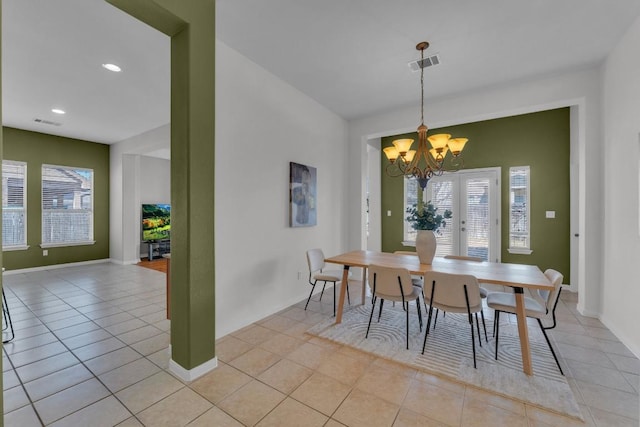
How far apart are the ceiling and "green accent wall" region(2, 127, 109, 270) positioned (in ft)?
6.58

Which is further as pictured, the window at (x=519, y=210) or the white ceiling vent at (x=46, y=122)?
the white ceiling vent at (x=46, y=122)

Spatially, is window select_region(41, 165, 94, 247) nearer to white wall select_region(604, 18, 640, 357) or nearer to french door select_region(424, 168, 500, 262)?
french door select_region(424, 168, 500, 262)

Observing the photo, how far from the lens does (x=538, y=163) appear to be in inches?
194

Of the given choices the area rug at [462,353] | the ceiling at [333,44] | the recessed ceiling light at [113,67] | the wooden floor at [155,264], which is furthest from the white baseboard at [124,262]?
the area rug at [462,353]

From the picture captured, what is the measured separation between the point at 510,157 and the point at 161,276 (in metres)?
6.89

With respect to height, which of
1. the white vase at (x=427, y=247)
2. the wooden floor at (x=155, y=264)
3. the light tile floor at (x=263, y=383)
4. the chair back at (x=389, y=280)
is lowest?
the light tile floor at (x=263, y=383)

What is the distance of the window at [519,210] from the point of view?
5.05m

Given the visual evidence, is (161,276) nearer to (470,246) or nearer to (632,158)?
(470,246)

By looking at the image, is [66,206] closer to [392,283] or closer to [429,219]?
[392,283]

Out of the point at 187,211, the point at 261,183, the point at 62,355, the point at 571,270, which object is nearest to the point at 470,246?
the point at 571,270

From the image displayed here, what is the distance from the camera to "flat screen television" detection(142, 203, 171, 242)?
289 inches

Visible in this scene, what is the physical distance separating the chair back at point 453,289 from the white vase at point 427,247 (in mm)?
587

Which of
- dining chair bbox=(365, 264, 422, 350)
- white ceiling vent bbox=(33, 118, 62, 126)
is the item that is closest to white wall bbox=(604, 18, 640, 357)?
dining chair bbox=(365, 264, 422, 350)

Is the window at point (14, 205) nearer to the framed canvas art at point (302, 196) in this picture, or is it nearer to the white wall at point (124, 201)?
the white wall at point (124, 201)
